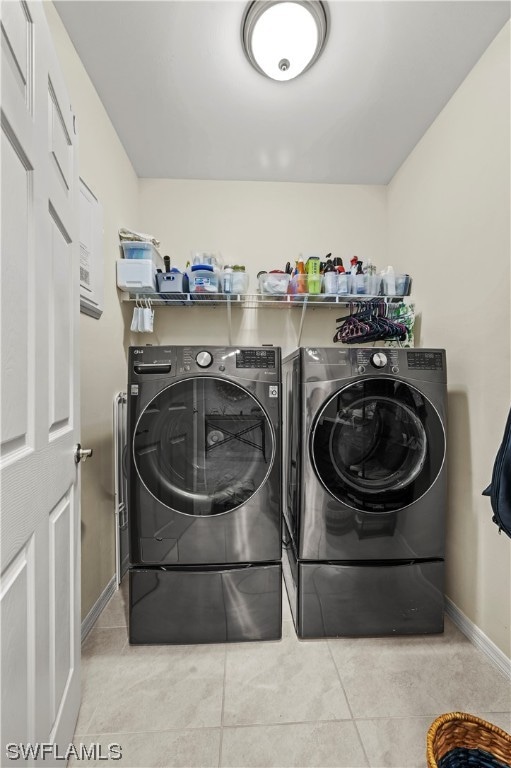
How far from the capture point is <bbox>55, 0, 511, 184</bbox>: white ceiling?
1.45 meters

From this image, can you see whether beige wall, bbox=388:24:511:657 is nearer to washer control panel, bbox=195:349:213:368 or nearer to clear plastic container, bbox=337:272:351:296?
clear plastic container, bbox=337:272:351:296

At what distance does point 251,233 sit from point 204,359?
4.57ft

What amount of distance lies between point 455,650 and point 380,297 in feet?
6.09

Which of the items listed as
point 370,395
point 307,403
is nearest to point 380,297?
point 370,395

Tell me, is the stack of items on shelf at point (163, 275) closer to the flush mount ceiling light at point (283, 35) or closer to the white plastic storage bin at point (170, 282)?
the white plastic storage bin at point (170, 282)

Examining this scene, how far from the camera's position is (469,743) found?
1.13 meters

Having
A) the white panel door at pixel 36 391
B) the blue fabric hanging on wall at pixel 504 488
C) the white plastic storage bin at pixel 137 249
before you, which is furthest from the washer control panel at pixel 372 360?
the white plastic storage bin at pixel 137 249

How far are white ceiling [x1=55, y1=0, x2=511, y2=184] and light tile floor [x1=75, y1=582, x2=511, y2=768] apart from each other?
2.64m

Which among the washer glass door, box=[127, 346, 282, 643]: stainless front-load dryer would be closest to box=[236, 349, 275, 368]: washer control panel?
box=[127, 346, 282, 643]: stainless front-load dryer

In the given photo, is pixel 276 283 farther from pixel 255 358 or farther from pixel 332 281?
pixel 255 358

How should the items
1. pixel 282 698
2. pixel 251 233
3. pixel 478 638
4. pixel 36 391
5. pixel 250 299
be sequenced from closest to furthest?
pixel 36 391 < pixel 282 698 < pixel 478 638 < pixel 250 299 < pixel 251 233

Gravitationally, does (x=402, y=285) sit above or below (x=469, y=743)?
above

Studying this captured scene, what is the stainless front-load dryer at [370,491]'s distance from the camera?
1637 mm

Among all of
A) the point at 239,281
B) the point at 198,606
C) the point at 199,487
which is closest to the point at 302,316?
the point at 239,281
